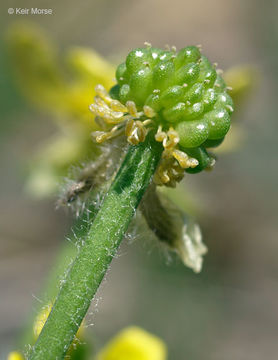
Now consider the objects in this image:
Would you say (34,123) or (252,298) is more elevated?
(34,123)

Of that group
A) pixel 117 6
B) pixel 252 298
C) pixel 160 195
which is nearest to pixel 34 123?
pixel 117 6

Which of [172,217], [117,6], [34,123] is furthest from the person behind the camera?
[117,6]

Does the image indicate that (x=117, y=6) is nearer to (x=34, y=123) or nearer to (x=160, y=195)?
(x=34, y=123)

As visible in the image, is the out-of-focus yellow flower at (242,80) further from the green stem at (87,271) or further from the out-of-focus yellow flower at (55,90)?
the green stem at (87,271)

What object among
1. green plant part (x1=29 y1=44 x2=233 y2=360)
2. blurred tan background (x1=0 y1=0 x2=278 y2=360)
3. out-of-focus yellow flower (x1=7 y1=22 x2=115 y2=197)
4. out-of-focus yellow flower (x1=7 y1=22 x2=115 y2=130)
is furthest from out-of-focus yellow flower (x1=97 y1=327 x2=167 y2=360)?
blurred tan background (x1=0 y1=0 x2=278 y2=360)

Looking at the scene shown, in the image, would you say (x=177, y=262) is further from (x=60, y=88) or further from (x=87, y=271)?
(x=87, y=271)

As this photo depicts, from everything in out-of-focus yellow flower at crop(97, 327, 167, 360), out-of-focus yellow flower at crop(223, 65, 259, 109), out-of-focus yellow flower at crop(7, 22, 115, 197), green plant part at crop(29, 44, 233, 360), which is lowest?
out-of-focus yellow flower at crop(97, 327, 167, 360)

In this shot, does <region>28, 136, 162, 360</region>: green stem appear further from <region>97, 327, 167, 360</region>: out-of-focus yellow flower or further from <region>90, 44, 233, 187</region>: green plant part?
<region>97, 327, 167, 360</region>: out-of-focus yellow flower
